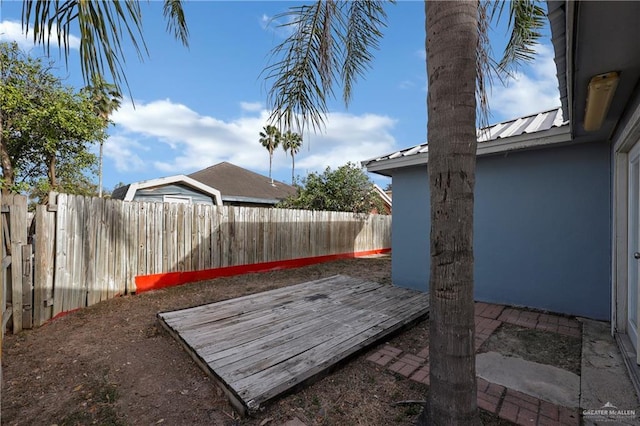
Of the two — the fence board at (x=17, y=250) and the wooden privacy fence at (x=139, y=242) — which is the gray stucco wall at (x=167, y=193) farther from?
the fence board at (x=17, y=250)

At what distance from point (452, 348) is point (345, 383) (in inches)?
54.4

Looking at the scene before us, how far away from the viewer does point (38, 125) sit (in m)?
9.73

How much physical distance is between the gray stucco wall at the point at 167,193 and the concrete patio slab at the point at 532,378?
1101 cm

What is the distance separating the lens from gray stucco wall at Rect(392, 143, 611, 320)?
13.8 feet

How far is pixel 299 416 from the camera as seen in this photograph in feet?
7.68

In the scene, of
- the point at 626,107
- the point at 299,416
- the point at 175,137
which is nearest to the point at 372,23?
the point at 626,107

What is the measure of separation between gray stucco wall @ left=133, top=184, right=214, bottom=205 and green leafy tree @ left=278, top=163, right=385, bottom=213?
4328 mm

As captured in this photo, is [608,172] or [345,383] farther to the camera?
[608,172]

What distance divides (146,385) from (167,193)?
10.0 meters

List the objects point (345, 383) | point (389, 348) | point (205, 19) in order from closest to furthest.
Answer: point (345, 383)
point (389, 348)
point (205, 19)

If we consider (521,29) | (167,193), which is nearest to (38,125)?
(167,193)

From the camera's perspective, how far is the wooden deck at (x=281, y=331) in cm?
265

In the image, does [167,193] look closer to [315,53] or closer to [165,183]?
[165,183]

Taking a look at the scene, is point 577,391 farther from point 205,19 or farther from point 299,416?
point 205,19
